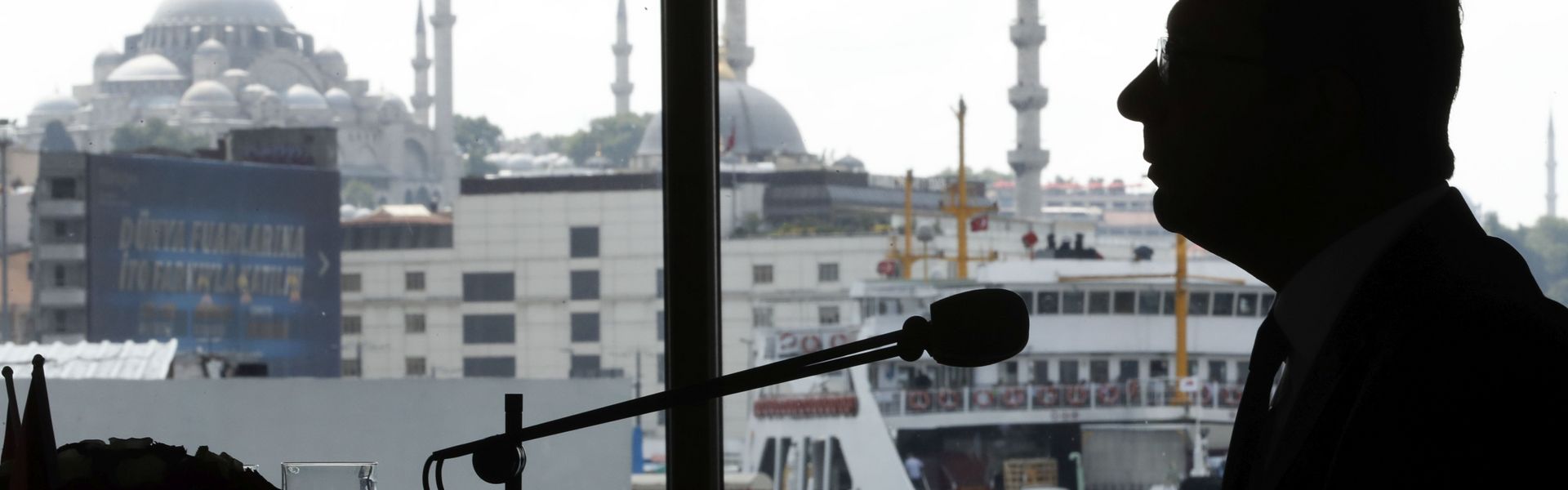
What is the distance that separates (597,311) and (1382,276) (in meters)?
12.1

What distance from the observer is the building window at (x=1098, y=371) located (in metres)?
10.2

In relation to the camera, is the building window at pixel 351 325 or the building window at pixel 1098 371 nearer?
the building window at pixel 1098 371

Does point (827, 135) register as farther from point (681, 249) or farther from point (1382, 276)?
point (1382, 276)

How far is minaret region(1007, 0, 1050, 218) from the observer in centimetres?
876

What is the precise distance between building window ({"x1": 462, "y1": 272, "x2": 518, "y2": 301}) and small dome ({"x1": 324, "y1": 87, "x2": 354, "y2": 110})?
2.00 m

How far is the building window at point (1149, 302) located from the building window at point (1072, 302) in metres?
0.53

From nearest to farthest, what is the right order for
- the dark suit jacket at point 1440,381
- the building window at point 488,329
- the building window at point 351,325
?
the dark suit jacket at point 1440,381, the building window at point 488,329, the building window at point 351,325

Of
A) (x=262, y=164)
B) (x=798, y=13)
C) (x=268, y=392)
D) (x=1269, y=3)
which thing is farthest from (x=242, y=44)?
(x=1269, y=3)

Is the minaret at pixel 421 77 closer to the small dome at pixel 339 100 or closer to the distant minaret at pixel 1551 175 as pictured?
the small dome at pixel 339 100

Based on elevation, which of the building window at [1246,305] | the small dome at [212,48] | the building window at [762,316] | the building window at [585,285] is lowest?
the building window at [762,316]

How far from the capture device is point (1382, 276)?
0.43 meters

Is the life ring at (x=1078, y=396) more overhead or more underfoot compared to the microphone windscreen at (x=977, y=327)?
more underfoot

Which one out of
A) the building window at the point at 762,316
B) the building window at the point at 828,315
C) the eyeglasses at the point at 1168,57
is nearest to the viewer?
the eyeglasses at the point at 1168,57

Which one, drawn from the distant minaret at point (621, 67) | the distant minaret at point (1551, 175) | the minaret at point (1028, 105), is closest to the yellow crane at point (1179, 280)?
the minaret at point (1028, 105)
